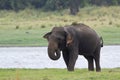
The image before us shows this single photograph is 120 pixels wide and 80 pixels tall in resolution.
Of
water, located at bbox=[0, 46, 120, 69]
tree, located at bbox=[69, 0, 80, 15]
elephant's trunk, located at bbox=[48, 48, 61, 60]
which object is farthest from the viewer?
tree, located at bbox=[69, 0, 80, 15]

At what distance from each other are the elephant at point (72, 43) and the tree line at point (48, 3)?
39.5 meters

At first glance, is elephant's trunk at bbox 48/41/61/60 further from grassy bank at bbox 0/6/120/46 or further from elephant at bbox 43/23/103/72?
grassy bank at bbox 0/6/120/46

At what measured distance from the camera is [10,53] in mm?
32875

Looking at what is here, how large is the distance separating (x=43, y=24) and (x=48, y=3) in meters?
16.4

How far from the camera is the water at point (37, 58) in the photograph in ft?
82.7

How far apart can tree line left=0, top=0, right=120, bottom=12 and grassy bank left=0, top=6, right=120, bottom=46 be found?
0.91 metres

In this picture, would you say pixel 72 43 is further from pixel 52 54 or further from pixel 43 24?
pixel 43 24

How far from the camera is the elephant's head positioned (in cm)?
1756

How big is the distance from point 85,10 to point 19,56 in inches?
1115

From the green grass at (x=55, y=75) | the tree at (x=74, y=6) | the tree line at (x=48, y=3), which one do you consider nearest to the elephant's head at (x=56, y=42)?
the green grass at (x=55, y=75)

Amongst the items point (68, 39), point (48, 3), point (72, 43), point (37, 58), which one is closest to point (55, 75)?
point (68, 39)

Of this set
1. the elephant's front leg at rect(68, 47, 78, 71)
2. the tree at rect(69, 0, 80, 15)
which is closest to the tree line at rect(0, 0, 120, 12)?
the tree at rect(69, 0, 80, 15)

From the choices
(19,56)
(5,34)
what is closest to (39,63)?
(19,56)

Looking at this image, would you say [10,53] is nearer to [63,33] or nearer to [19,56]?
[19,56]
